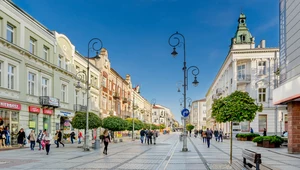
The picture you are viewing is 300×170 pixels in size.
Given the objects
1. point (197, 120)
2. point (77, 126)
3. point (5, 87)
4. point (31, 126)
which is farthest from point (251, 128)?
point (197, 120)

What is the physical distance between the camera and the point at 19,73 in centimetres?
2597

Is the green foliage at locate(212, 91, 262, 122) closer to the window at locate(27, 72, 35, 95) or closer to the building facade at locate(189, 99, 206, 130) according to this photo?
the window at locate(27, 72, 35, 95)

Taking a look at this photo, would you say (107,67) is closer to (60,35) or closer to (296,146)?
(60,35)

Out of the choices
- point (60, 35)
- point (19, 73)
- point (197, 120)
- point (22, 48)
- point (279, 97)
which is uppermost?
point (60, 35)

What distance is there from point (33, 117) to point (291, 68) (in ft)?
68.7

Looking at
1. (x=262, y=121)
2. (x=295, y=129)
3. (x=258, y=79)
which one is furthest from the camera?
(x=258, y=79)

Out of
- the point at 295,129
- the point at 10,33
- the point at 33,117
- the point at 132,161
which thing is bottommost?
the point at 132,161

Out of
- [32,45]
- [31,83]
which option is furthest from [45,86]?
[32,45]

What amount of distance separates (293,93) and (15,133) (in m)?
19.9

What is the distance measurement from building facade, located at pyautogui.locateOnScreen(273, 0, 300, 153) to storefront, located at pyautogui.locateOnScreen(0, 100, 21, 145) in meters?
19.0

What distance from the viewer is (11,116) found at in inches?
977

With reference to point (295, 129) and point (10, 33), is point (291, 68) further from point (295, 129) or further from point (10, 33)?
point (10, 33)

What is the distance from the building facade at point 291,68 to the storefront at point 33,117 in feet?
63.7

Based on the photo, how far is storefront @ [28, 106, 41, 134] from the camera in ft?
90.7
